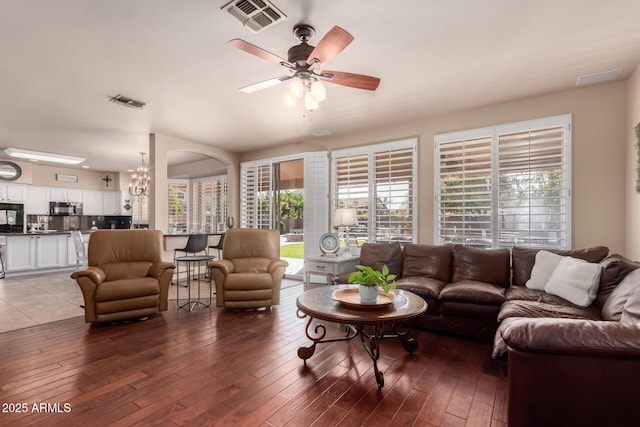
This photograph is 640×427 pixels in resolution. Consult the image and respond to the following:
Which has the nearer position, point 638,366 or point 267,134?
point 638,366

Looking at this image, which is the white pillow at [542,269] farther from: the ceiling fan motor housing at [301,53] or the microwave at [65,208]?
the microwave at [65,208]

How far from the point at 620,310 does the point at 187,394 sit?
123 inches

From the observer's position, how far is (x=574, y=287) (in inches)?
111

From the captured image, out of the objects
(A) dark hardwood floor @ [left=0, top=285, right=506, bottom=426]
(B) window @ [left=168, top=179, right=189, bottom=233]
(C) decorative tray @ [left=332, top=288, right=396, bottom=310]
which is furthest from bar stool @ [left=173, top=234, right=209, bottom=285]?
(B) window @ [left=168, top=179, right=189, bottom=233]

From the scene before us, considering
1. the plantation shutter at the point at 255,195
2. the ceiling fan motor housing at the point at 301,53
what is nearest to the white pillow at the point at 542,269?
the ceiling fan motor housing at the point at 301,53

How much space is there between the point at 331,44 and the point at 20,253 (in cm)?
808

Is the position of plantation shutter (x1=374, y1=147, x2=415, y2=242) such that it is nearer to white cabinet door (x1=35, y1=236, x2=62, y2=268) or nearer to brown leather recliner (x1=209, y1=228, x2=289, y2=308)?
brown leather recliner (x1=209, y1=228, x2=289, y2=308)

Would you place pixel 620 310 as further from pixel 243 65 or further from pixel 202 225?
pixel 202 225

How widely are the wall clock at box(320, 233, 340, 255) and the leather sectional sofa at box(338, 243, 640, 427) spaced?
2.30 ft

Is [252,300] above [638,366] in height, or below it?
below

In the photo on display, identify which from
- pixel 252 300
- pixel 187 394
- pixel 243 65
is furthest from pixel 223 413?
pixel 243 65

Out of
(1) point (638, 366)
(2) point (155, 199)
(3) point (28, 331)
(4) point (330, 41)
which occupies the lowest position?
(3) point (28, 331)

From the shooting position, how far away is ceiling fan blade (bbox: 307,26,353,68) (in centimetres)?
197

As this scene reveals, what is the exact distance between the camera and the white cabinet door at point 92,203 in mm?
9186
